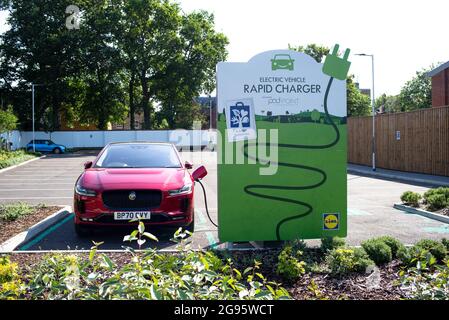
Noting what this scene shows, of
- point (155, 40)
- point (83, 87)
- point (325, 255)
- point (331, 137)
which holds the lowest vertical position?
point (325, 255)

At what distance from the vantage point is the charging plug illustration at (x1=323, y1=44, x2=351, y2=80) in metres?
6.19

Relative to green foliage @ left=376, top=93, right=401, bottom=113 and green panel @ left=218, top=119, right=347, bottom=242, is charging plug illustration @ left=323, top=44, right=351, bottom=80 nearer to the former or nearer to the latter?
green panel @ left=218, top=119, right=347, bottom=242

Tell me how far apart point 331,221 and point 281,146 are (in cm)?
122

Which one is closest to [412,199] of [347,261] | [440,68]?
[347,261]

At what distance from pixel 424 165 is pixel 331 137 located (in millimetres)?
15870

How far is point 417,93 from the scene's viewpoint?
5397 cm

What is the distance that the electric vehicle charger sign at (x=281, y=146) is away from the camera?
6.09m

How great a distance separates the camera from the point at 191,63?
51.4 meters

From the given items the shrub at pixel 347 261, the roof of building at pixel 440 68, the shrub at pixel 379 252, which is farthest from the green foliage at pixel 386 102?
the shrub at pixel 347 261

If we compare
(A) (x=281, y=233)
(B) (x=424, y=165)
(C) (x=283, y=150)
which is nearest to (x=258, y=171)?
(C) (x=283, y=150)

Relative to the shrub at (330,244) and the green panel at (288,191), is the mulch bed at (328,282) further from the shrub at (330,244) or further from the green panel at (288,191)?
the green panel at (288,191)

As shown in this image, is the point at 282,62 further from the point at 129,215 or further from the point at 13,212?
the point at 13,212

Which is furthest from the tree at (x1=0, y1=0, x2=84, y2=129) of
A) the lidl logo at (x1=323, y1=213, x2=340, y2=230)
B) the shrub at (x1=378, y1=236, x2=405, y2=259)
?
the shrub at (x1=378, y1=236, x2=405, y2=259)

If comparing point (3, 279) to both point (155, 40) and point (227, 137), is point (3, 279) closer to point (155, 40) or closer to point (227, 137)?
point (227, 137)
